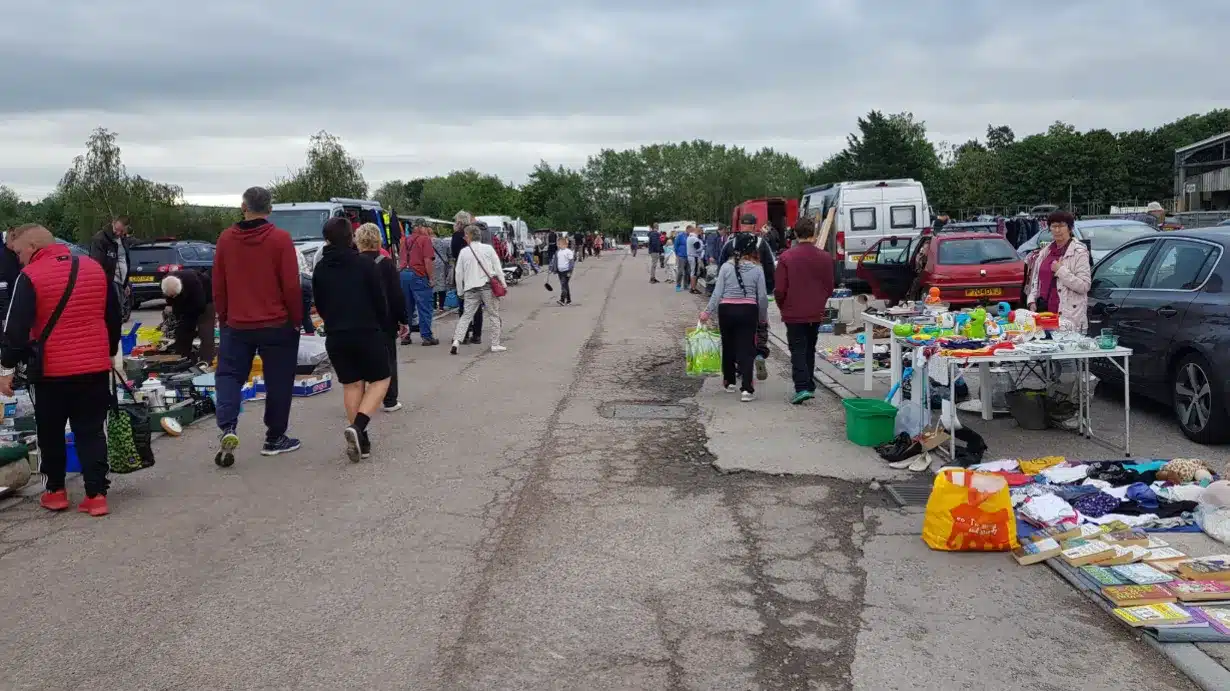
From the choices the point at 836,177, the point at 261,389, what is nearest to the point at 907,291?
the point at 261,389

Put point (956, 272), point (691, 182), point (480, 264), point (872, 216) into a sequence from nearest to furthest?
point (480, 264) → point (956, 272) → point (872, 216) → point (691, 182)

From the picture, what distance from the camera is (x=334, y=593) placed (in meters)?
4.94

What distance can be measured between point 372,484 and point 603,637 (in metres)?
3.21

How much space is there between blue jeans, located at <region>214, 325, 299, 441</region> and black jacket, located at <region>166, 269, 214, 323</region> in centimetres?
556

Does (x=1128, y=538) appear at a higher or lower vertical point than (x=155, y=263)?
lower

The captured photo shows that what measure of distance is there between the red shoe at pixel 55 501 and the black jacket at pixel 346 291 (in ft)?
7.27

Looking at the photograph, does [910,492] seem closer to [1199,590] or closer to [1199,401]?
[1199,590]

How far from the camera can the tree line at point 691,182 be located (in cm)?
5394

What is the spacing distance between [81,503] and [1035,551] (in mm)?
5943

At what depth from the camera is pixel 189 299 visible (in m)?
12.8

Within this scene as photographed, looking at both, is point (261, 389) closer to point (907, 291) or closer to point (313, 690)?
point (313, 690)

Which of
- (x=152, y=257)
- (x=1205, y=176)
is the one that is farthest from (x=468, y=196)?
(x=152, y=257)

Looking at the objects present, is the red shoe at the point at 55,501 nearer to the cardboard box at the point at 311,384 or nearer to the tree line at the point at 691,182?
the cardboard box at the point at 311,384

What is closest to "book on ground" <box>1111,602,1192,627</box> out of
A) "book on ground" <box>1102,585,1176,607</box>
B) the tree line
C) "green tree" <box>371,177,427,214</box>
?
"book on ground" <box>1102,585,1176,607</box>
